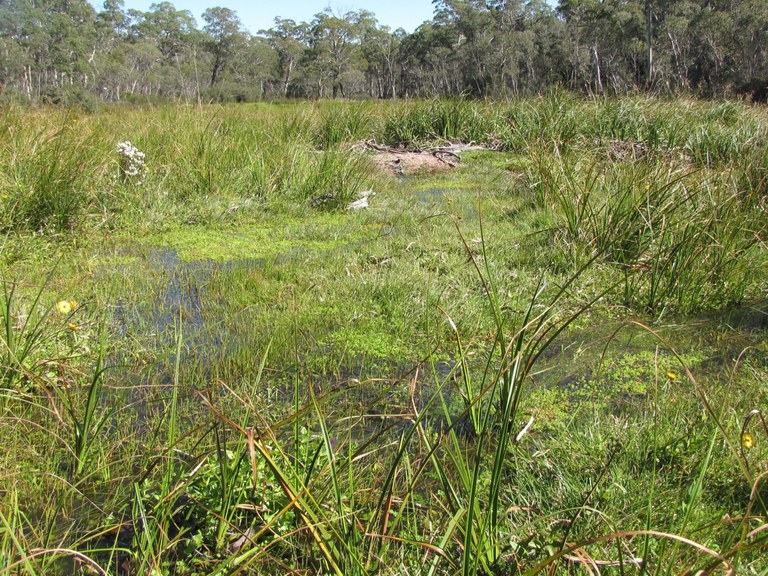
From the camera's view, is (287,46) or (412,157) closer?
(412,157)

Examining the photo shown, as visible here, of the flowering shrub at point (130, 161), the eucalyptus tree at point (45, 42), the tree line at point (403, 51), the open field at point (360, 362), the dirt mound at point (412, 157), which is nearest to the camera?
the open field at point (360, 362)

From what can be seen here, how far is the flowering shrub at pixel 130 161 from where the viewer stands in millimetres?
5246

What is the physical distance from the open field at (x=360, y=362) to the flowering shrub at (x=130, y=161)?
38mm

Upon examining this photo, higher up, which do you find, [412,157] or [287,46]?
[287,46]

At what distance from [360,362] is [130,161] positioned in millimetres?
3674

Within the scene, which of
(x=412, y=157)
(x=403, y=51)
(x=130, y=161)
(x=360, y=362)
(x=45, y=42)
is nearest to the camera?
(x=360, y=362)

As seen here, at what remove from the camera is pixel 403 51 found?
7088 cm

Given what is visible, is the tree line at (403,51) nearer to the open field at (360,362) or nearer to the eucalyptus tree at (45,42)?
the eucalyptus tree at (45,42)

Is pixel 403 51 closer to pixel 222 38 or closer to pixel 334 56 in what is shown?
pixel 334 56

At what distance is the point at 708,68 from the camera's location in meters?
37.5

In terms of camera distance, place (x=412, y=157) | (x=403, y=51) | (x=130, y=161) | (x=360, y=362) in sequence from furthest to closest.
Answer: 1. (x=403, y=51)
2. (x=412, y=157)
3. (x=130, y=161)
4. (x=360, y=362)

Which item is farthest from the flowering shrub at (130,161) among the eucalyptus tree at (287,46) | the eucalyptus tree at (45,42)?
the eucalyptus tree at (287,46)

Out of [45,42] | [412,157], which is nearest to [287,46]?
[45,42]

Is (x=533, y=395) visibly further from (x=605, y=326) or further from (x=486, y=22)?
(x=486, y=22)
